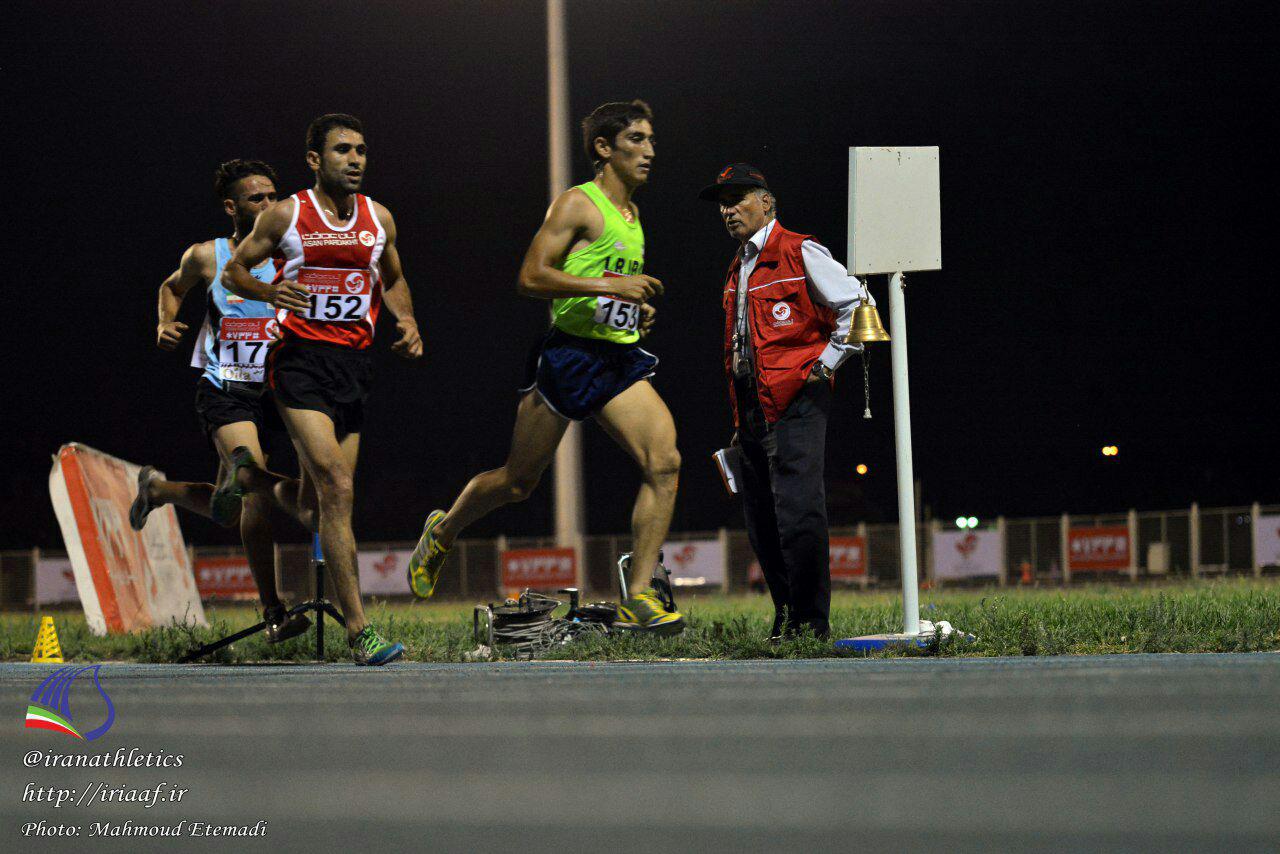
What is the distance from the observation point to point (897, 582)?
31.6 meters

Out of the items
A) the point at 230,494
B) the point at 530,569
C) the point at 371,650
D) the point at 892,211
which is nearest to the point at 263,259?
the point at 230,494

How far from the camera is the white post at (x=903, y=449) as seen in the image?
6.12m

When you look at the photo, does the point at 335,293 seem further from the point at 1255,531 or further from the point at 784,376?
the point at 1255,531

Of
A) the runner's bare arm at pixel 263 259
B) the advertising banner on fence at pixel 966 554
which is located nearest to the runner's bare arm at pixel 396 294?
the runner's bare arm at pixel 263 259

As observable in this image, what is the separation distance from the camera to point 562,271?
6.42m

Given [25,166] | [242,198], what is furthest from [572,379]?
[25,166]

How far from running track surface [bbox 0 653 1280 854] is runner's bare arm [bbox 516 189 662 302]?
3.33 m

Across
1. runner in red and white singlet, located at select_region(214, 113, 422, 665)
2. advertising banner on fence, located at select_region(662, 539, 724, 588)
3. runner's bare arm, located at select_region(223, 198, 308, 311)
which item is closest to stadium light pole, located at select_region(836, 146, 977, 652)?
runner in red and white singlet, located at select_region(214, 113, 422, 665)

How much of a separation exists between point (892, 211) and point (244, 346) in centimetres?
326

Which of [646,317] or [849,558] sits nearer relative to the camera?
[646,317]

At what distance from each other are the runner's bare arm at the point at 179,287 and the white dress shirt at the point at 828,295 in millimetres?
2873

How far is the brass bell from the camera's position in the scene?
6020 millimetres

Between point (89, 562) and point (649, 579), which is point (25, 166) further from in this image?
point (649, 579)

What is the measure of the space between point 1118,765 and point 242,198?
5988 mm
